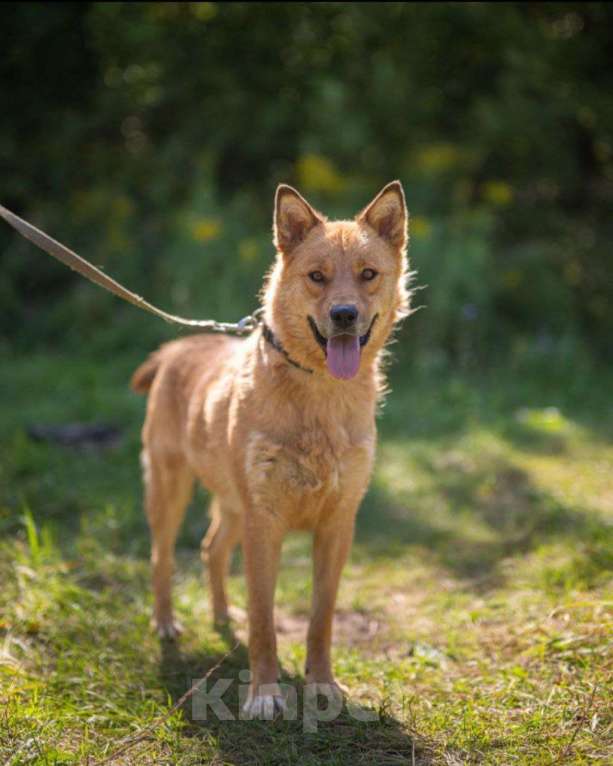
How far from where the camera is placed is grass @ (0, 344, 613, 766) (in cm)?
317

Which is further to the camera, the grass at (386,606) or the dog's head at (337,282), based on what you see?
the dog's head at (337,282)

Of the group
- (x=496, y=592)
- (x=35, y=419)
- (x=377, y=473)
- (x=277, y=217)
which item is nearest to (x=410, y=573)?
(x=496, y=592)

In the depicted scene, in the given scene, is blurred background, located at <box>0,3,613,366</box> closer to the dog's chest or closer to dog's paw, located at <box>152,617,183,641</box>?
dog's paw, located at <box>152,617,183,641</box>

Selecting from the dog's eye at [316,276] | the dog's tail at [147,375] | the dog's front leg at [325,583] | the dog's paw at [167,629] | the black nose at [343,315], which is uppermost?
the dog's eye at [316,276]

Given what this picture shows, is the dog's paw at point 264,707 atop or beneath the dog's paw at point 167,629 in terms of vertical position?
atop

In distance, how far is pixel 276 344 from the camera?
3818 millimetres

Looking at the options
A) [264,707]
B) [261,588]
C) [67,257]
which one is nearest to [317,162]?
[67,257]

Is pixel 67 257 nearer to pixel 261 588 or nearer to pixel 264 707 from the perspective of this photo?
pixel 261 588

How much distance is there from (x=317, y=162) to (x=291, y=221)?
7183 mm

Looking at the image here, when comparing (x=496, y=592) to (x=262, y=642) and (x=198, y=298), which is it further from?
(x=198, y=298)

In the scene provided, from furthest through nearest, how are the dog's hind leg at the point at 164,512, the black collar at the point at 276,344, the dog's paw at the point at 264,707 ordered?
the dog's hind leg at the point at 164,512
the black collar at the point at 276,344
the dog's paw at the point at 264,707

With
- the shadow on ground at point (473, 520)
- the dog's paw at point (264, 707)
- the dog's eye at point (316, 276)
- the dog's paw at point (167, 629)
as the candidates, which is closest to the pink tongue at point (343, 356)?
the dog's eye at point (316, 276)

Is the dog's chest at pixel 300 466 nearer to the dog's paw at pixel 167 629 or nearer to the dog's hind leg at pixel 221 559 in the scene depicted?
the dog's hind leg at pixel 221 559

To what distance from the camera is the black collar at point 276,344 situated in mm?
3746
